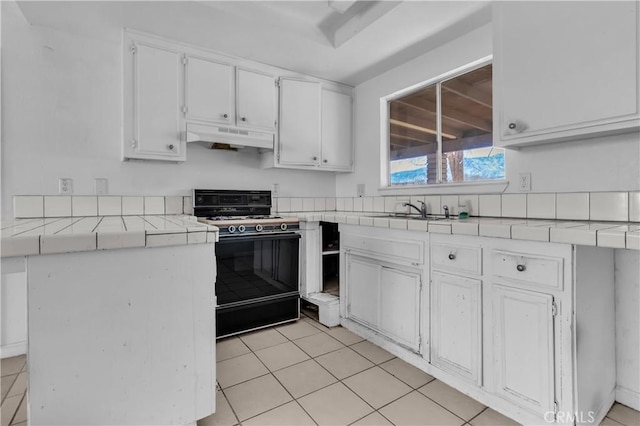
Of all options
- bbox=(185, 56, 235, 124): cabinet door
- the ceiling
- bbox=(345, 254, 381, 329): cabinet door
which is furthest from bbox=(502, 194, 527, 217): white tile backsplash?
bbox=(185, 56, 235, 124): cabinet door

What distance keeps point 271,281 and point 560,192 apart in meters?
2.08

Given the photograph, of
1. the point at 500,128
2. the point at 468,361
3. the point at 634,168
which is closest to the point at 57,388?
the point at 468,361

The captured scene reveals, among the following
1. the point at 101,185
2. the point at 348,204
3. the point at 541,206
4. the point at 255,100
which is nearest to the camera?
the point at 541,206

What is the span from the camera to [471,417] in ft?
4.78

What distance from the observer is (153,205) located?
2576mm

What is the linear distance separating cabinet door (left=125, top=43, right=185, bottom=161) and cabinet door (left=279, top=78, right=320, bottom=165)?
91 cm

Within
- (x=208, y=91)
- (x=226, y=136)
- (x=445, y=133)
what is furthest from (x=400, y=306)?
(x=208, y=91)

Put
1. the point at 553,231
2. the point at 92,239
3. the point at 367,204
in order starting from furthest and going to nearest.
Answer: the point at 367,204, the point at 553,231, the point at 92,239

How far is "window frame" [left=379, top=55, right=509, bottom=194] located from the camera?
2.24m

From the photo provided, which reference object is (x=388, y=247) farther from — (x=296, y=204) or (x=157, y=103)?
(x=157, y=103)

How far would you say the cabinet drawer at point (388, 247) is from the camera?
1.85 meters

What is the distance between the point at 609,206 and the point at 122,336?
7.67 ft

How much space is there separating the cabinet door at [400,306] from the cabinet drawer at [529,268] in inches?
19.0

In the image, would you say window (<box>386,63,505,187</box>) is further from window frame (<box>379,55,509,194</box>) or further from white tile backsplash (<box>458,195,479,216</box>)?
white tile backsplash (<box>458,195,479,216</box>)
